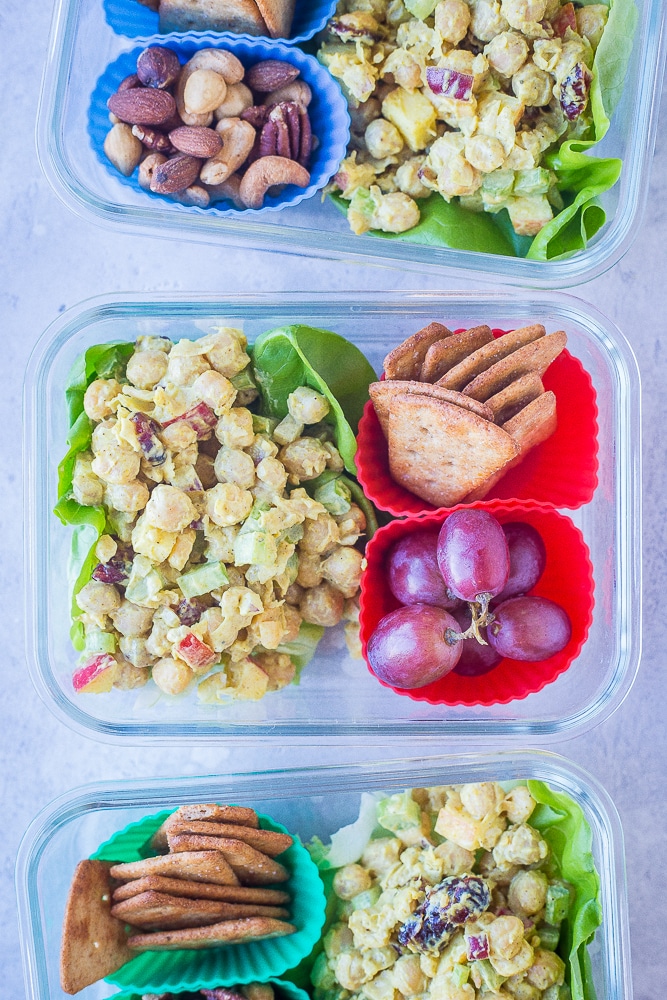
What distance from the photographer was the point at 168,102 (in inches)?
53.2

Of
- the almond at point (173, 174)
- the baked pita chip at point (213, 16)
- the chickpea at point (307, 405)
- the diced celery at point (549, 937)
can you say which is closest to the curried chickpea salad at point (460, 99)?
the baked pita chip at point (213, 16)

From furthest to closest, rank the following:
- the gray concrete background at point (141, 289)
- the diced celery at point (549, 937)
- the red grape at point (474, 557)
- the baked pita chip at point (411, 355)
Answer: the gray concrete background at point (141, 289)
the diced celery at point (549, 937)
the baked pita chip at point (411, 355)
the red grape at point (474, 557)

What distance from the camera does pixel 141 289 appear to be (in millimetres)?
1478

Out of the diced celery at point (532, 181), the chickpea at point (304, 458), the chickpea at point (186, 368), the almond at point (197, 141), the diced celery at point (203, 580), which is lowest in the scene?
the diced celery at point (203, 580)

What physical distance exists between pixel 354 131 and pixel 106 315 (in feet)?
1.64

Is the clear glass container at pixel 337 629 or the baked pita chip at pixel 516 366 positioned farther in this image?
the clear glass container at pixel 337 629

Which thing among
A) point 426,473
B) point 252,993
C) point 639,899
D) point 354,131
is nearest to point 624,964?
point 639,899

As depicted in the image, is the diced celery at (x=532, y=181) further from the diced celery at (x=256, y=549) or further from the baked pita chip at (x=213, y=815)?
the baked pita chip at (x=213, y=815)

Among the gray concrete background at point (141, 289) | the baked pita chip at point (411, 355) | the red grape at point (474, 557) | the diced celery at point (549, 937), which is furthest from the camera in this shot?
the gray concrete background at point (141, 289)

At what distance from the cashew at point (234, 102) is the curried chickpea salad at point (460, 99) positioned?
0.14 metres

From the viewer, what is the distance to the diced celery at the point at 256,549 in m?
1.18

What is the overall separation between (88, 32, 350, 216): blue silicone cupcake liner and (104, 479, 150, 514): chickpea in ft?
1.54

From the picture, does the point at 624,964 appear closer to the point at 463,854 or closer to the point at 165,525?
the point at 463,854

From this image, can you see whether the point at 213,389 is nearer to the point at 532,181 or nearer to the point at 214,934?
the point at 532,181
